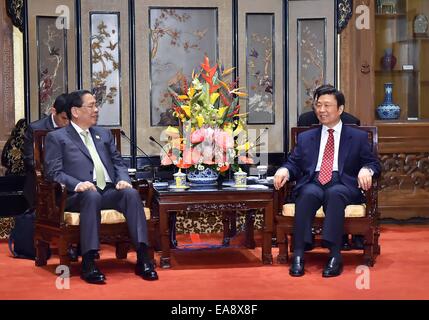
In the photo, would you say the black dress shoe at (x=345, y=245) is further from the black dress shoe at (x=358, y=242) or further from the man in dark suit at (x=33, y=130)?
the man in dark suit at (x=33, y=130)

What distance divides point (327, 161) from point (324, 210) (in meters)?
0.33

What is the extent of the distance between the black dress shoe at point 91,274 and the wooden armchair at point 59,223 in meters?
0.19

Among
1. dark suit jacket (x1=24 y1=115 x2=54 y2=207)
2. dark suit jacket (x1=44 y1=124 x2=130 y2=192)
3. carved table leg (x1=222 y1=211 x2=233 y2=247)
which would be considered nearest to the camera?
dark suit jacket (x1=44 y1=124 x2=130 y2=192)

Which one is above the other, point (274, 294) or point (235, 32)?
point (235, 32)

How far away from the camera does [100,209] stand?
14.6 ft

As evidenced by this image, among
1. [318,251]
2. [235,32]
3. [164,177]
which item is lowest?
[318,251]

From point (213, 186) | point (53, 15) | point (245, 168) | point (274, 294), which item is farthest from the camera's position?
point (245, 168)

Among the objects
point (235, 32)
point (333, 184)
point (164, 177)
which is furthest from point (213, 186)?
point (235, 32)

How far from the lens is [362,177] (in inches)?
181

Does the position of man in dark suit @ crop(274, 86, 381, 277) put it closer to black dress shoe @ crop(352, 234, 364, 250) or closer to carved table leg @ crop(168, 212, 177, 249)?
black dress shoe @ crop(352, 234, 364, 250)

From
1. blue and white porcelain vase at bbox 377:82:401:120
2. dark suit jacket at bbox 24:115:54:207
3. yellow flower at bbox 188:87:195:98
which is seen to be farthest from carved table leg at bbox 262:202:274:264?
blue and white porcelain vase at bbox 377:82:401:120

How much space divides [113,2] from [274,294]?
3.28 meters

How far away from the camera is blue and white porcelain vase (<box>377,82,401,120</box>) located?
264 inches
